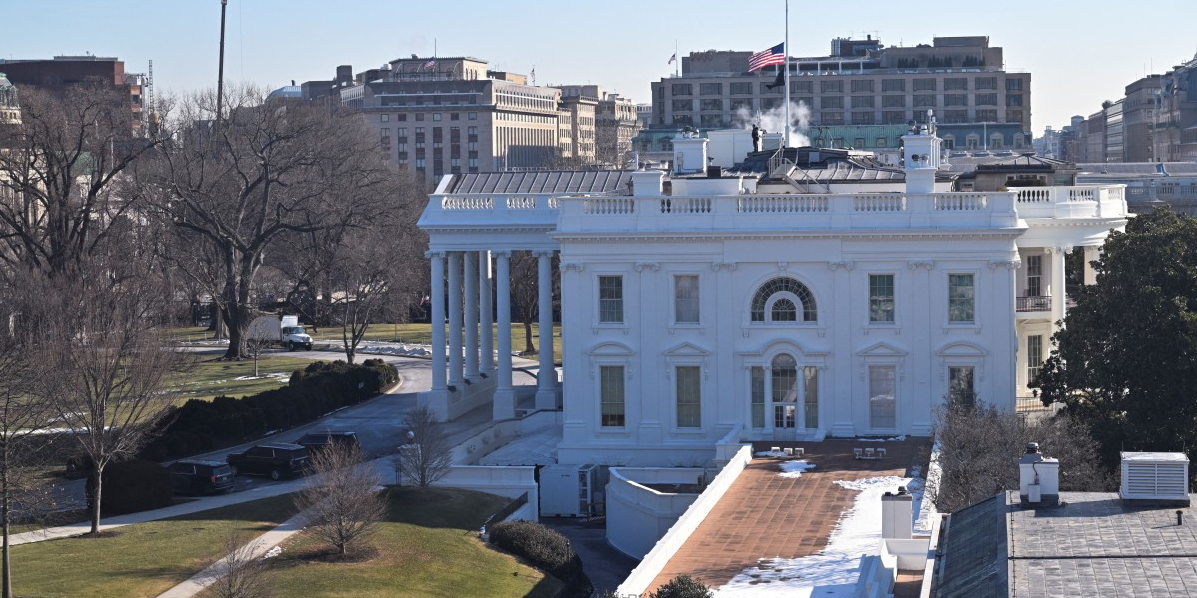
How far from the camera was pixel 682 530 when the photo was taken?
44812 mm

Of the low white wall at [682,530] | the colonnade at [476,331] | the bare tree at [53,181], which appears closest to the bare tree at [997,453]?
the low white wall at [682,530]

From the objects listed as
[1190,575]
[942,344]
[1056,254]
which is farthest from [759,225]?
[1190,575]

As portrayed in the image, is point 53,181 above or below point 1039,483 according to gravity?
above

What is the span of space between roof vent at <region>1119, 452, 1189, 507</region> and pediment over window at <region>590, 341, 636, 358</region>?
111ft

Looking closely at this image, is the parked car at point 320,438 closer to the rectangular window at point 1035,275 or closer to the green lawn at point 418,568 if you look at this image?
the green lawn at point 418,568

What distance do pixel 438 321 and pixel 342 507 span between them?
29.0 metres

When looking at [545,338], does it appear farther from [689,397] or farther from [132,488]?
[132,488]

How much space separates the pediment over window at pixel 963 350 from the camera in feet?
203

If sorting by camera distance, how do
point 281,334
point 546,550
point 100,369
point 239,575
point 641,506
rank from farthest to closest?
point 281,334 < point 100,369 < point 641,506 < point 546,550 < point 239,575

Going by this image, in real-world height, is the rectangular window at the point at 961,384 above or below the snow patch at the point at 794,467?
above

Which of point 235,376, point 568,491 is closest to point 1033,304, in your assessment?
point 568,491

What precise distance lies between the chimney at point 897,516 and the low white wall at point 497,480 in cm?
2173

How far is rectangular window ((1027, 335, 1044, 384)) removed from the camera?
6650cm

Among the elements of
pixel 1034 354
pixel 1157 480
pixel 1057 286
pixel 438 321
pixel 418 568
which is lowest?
pixel 418 568
